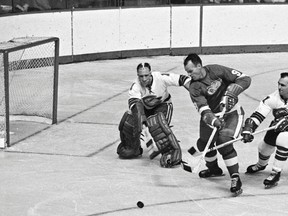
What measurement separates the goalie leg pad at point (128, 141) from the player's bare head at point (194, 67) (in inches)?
49.8

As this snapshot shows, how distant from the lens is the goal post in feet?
30.7

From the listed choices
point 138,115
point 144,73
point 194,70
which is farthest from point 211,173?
point 144,73

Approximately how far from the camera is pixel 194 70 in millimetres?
7648

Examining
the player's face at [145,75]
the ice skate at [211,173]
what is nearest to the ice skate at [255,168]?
the ice skate at [211,173]

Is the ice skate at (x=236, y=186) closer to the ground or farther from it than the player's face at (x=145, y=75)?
closer to the ground

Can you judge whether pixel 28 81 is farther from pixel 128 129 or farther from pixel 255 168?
pixel 255 168

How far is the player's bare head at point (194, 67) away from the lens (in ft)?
25.0

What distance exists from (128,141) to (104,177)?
81cm

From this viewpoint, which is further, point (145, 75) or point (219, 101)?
point (145, 75)

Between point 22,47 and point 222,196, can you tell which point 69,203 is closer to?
point 222,196

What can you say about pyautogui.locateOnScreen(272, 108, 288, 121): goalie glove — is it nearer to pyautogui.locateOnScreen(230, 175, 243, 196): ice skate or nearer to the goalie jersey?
pyautogui.locateOnScreen(230, 175, 243, 196): ice skate

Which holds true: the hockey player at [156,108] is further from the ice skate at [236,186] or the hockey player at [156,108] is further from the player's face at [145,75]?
the ice skate at [236,186]

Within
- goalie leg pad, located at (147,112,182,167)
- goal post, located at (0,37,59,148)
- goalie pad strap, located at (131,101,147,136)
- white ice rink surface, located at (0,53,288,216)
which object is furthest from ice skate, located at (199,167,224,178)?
goal post, located at (0,37,59,148)

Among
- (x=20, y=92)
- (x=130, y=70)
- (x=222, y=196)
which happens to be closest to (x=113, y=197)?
(x=222, y=196)
